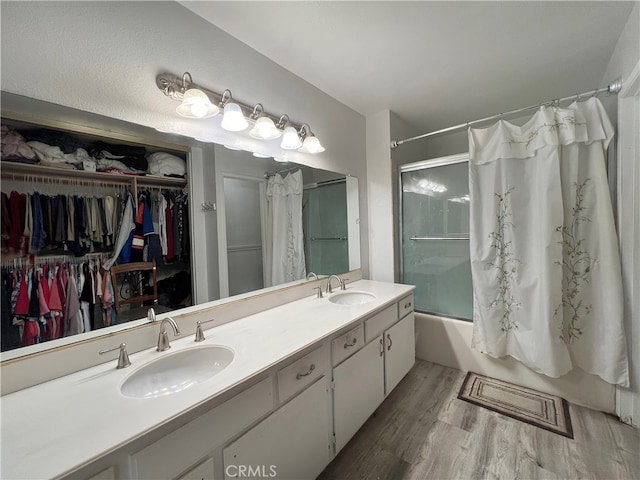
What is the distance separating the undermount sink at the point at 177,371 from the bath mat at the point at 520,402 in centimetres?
178

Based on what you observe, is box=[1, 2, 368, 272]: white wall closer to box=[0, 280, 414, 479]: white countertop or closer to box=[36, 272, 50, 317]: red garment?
box=[36, 272, 50, 317]: red garment

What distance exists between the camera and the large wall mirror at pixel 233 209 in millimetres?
909

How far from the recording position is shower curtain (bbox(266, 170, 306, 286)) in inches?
65.4

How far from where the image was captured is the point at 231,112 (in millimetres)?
1265

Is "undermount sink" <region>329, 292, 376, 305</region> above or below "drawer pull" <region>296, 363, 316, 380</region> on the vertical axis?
above

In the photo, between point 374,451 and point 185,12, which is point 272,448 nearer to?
point 374,451

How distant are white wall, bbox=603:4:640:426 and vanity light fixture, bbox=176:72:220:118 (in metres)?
2.15

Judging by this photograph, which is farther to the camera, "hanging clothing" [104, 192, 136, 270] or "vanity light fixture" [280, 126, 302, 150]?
"vanity light fixture" [280, 126, 302, 150]

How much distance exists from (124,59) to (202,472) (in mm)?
1529

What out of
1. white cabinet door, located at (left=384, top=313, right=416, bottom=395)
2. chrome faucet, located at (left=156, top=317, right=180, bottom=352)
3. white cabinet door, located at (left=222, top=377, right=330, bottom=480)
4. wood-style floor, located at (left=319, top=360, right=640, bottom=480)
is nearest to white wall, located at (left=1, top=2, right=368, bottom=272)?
chrome faucet, located at (left=156, top=317, right=180, bottom=352)

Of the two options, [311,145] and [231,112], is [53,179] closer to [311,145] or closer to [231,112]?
[231,112]

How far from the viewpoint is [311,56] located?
1.57 m

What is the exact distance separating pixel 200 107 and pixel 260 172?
1.60 ft

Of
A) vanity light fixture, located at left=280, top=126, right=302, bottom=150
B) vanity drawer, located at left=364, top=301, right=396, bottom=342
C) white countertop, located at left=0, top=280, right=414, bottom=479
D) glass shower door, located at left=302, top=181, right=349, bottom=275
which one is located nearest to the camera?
white countertop, located at left=0, top=280, right=414, bottom=479
